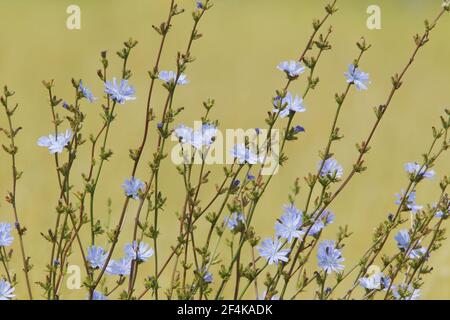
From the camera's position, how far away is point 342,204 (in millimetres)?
4594

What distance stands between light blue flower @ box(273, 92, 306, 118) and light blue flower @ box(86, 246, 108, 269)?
1.73 ft

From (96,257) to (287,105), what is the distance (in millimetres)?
572

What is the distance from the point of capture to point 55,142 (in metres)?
1.72

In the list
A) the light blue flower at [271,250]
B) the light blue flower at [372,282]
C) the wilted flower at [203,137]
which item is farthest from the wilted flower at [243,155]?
the light blue flower at [372,282]

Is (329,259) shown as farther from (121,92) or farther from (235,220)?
(121,92)

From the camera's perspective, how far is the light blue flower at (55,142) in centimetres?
168

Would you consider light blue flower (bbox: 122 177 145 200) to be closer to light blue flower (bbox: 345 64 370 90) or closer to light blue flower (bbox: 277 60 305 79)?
light blue flower (bbox: 277 60 305 79)

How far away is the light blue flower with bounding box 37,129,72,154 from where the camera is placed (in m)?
1.68

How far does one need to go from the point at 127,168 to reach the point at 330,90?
280 centimetres

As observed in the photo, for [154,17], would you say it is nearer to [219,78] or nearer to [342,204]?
[219,78]

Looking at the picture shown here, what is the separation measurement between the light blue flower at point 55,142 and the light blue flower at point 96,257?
246 mm

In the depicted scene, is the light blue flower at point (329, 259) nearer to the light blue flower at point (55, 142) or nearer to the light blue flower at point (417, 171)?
the light blue flower at point (417, 171)

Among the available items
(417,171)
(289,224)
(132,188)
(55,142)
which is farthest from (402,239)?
(55,142)

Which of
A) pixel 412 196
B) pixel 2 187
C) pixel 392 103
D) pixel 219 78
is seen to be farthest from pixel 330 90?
pixel 412 196
